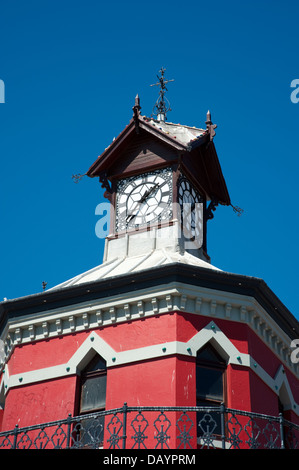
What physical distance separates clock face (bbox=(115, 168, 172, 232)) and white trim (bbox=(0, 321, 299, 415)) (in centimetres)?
447

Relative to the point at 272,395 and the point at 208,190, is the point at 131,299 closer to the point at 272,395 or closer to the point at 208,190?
the point at 272,395

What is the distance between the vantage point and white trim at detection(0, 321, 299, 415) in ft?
57.3

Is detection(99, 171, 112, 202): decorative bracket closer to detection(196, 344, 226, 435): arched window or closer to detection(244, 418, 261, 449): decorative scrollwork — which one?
detection(196, 344, 226, 435): arched window

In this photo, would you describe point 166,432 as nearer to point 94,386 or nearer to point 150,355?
point 150,355

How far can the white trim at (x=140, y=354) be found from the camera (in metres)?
17.5

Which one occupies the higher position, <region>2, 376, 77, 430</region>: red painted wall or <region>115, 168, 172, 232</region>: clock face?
<region>115, 168, 172, 232</region>: clock face

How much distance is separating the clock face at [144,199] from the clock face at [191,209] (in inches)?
16.3

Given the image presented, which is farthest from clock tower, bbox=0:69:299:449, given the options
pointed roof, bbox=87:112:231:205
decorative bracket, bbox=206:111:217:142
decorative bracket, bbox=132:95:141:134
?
decorative bracket, bbox=206:111:217:142

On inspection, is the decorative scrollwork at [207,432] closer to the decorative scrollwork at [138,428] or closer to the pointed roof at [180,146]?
the decorative scrollwork at [138,428]

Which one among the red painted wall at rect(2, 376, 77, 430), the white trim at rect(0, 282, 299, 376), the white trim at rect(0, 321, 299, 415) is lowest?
the red painted wall at rect(2, 376, 77, 430)

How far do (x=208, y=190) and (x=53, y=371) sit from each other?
789 centimetres

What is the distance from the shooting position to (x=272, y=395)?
18.7 meters
